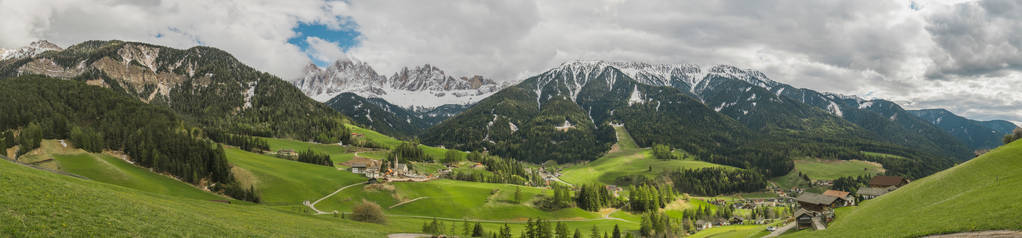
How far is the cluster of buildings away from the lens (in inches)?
2164

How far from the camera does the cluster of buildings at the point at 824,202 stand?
2164 inches

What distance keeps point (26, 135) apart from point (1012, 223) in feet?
469

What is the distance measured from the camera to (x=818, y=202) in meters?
77.4

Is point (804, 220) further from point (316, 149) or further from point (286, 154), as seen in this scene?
point (316, 149)

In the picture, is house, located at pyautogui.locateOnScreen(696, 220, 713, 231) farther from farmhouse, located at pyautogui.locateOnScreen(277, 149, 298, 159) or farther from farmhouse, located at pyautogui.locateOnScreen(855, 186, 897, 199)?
farmhouse, located at pyautogui.locateOnScreen(277, 149, 298, 159)

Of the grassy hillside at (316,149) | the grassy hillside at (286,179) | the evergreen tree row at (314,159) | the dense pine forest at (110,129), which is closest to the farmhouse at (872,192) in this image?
the grassy hillside at (286,179)

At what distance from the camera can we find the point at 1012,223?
77.8 feet

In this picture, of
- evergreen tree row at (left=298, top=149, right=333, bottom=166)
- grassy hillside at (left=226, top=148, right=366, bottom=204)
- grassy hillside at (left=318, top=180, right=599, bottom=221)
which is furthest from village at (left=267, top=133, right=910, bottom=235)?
grassy hillside at (left=226, top=148, right=366, bottom=204)

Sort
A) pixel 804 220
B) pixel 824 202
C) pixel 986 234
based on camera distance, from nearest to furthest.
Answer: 1. pixel 986 234
2. pixel 804 220
3. pixel 824 202

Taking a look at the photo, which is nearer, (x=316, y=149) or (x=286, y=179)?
(x=286, y=179)

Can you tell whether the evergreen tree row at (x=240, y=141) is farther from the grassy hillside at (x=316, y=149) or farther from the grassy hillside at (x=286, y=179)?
the grassy hillside at (x=286, y=179)

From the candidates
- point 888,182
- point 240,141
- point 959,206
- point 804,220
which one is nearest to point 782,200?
point 888,182

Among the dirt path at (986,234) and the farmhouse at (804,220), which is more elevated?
the dirt path at (986,234)

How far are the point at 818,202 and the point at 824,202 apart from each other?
92cm
